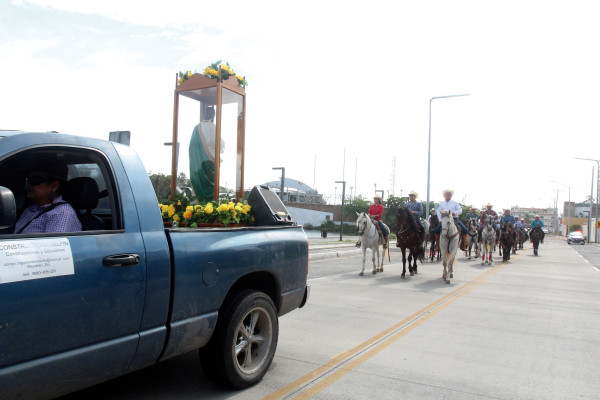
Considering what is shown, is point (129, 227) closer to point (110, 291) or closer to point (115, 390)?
point (110, 291)

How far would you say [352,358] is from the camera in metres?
5.45

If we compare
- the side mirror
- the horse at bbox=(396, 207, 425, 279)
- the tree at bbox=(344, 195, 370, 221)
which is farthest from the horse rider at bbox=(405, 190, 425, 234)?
the tree at bbox=(344, 195, 370, 221)

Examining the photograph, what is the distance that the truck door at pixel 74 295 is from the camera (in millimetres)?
2557

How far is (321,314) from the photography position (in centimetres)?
785

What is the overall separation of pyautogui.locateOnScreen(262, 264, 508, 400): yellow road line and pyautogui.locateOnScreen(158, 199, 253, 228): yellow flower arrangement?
1722 millimetres

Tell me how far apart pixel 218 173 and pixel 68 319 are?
13.6ft

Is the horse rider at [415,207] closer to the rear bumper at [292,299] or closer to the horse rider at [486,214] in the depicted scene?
the horse rider at [486,214]

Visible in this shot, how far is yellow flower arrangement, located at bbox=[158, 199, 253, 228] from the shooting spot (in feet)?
16.0

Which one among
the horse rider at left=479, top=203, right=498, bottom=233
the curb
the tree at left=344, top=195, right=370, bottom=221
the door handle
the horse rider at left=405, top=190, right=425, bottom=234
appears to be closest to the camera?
the door handle

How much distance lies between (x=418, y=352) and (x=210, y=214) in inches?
121

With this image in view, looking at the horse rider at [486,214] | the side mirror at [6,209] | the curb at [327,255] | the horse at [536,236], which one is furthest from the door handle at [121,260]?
the horse at [536,236]

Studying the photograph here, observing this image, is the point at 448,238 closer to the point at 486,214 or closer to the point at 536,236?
the point at 486,214

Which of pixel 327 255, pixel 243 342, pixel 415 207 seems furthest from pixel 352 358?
pixel 327 255

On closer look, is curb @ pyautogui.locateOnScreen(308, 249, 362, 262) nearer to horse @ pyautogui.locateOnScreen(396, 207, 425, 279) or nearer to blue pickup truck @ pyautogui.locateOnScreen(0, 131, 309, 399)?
horse @ pyautogui.locateOnScreen(396, 207, 425, 279)
